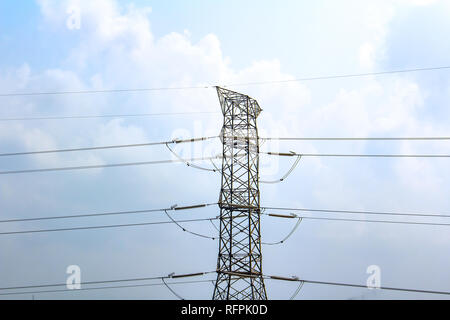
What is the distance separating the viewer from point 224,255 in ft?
72.5

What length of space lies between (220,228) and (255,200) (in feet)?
8.94
